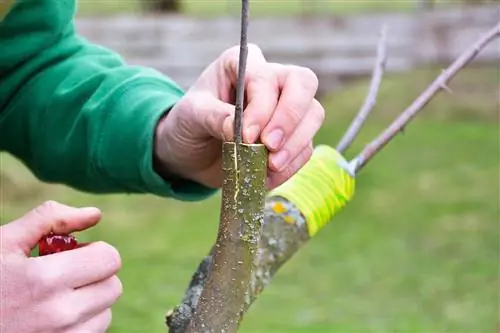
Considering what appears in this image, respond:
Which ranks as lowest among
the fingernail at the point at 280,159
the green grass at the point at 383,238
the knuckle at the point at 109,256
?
the knuckle at the point at 109,256

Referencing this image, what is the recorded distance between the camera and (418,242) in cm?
296

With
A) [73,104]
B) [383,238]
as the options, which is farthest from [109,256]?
[383,238]

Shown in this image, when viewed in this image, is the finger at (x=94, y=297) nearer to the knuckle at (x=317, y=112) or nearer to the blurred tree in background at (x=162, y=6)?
the knuckle at (x=317, y=112)

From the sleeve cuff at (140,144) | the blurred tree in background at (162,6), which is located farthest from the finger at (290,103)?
the blurred tree in background at (162,6)

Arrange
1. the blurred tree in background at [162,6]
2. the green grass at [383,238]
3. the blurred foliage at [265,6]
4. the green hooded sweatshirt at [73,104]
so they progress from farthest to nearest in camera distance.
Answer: the blurred tree in background at [162,6] < the blurred foliage at [265,6] < the green grass at [383,238] < the green hooded sweatshirt at [73,104]


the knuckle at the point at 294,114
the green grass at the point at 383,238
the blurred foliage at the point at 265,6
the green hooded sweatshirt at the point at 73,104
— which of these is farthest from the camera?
the blurred foliage at the point at 265,6

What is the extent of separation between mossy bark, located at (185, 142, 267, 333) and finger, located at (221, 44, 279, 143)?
21 millimetres

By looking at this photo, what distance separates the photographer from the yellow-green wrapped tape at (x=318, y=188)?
0.80 m

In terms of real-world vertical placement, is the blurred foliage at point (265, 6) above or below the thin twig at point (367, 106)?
above

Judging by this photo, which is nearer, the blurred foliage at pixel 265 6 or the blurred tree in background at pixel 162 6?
the blurred foliage at pixel 265 6

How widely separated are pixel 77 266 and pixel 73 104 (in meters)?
0.43

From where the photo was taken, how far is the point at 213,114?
0.79m

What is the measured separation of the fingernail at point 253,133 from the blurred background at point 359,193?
4.95 ft

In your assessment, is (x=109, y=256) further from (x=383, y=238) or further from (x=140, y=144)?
(x=383, y=238)
